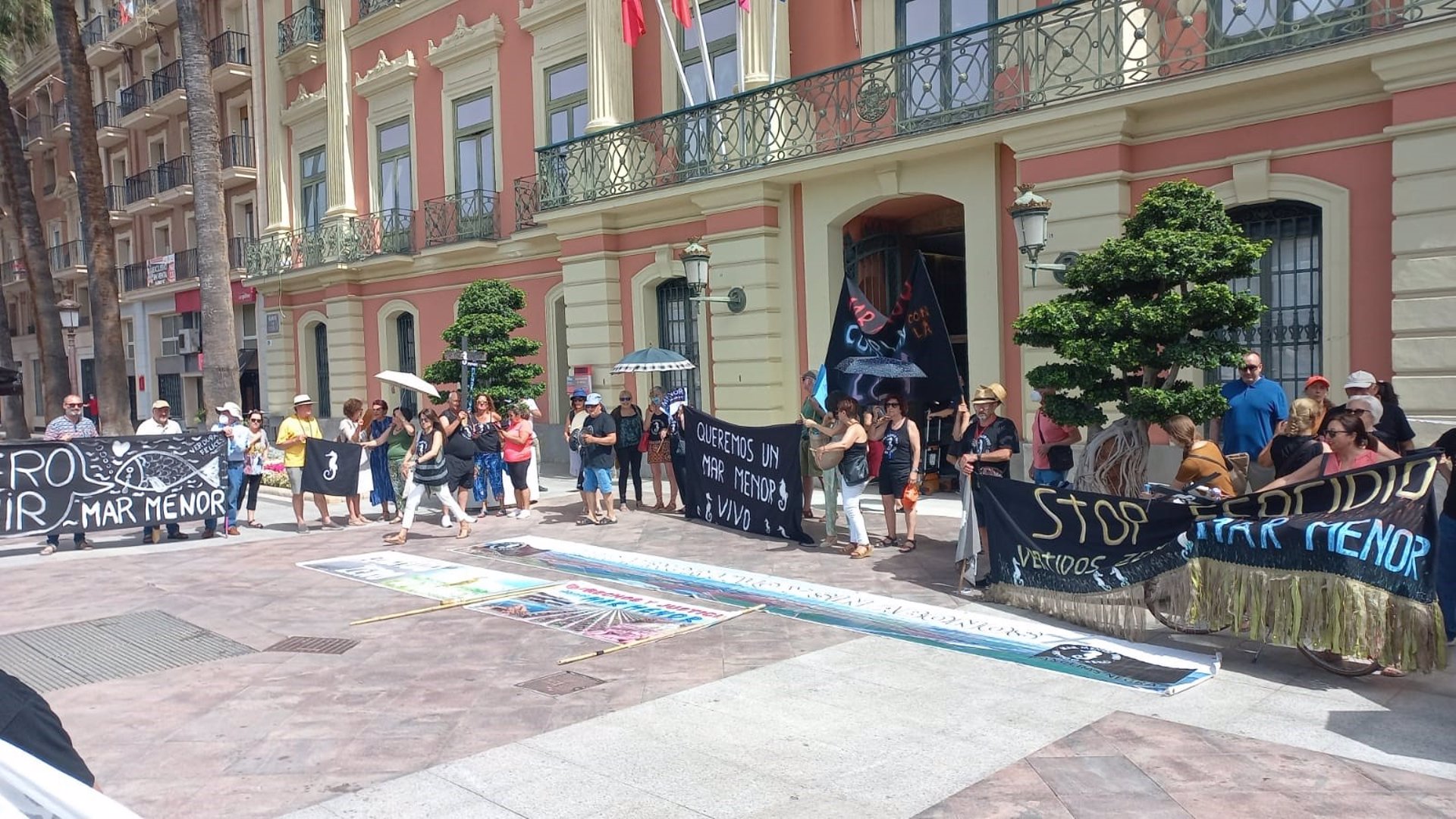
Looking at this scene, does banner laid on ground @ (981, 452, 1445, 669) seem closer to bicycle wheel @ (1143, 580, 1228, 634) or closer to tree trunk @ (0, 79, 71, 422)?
bicycle wheel @ (1143, 580, 1228, 634)

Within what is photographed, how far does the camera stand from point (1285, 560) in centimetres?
598

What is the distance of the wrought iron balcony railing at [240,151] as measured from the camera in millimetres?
28797

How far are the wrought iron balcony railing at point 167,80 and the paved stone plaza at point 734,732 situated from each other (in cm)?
2890

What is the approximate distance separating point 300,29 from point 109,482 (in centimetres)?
1713

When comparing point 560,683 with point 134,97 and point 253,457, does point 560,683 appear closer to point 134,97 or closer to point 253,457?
point 253,457

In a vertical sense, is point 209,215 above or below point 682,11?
below

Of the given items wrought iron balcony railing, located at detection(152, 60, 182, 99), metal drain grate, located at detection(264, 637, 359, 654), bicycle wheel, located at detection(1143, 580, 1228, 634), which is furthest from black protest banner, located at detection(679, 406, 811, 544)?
wrought iron balcony railing, located at detection(152, 60, 182, 99)

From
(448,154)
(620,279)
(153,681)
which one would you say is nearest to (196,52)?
(448,154)

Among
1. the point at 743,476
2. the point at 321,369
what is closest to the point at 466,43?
the point at 321,369

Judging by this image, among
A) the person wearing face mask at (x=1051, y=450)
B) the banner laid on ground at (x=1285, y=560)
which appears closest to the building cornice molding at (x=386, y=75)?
the person wearing face mask at (x=1051, y=450)

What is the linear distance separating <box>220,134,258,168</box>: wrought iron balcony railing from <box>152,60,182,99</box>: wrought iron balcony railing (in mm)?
4235

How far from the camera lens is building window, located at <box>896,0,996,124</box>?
12.8 metres

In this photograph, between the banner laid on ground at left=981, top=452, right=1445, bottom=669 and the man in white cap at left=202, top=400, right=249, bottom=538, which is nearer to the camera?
the banner laid on ground at left=981, top=452, right=1445, bottom=669

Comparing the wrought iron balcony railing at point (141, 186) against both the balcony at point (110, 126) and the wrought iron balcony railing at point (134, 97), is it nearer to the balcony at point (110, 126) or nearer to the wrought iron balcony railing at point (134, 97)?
the balcony at point (110, 126)
